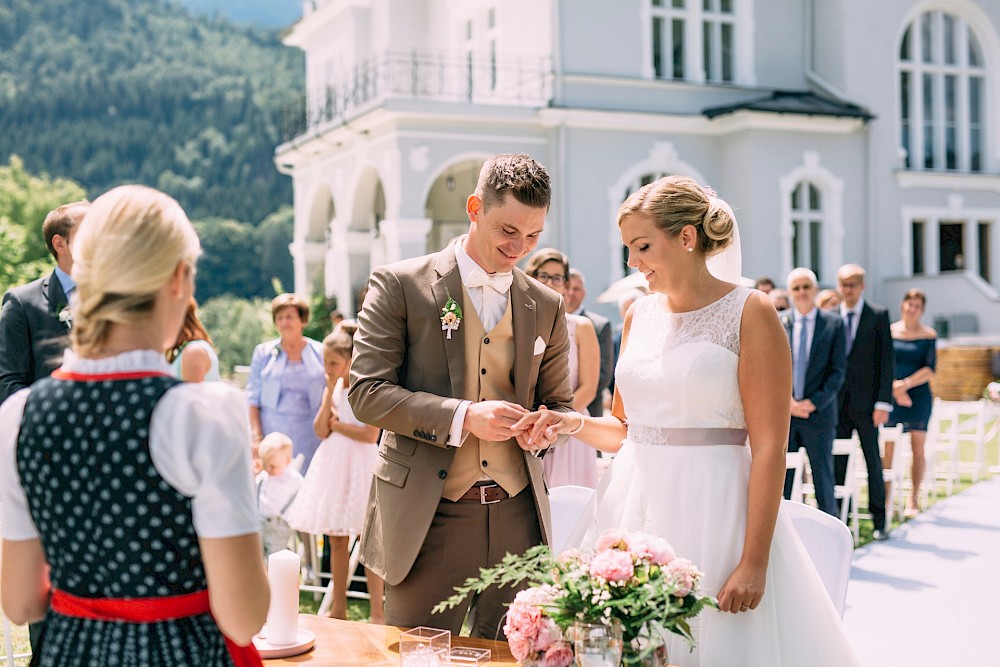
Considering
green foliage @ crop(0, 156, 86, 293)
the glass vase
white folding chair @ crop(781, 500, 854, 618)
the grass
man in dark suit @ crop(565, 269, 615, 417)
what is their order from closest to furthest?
the glass vase → white folding chair @ crop(781, 500, 854, 618) → the grass → man in dark suit @ crop(565, 269, 615, 417) → green foliage @ crop(0, 156, 86, 293)

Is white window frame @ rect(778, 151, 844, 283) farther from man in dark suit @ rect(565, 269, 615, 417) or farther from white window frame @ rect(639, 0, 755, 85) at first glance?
man in dark suit @ rect(565, 269, 615, 417)

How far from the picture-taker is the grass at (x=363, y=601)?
21.5 ft

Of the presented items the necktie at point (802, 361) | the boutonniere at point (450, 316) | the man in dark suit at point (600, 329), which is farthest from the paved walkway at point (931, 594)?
the boutonniere at point (450, 316)

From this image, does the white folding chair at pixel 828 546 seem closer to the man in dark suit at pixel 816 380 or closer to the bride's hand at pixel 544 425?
the bride's hand at pixel 544 425

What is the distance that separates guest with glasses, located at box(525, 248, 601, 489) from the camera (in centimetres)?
677

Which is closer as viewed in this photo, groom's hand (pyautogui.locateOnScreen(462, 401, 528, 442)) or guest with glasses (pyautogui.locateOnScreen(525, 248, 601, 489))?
groom's hand (pyautogui.locateOnScreen(462, 401, 528, 442))

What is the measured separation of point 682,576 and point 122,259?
4.75 ft

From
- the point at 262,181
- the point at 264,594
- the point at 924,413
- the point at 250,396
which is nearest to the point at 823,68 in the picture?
the point at 924,413

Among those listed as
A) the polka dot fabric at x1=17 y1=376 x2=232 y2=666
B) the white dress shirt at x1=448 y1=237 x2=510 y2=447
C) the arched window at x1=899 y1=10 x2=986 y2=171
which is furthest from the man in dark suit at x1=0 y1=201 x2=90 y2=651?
the arched window at x1=899 y1=10 x2=986 y2=171

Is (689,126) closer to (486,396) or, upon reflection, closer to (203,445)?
(486,396)

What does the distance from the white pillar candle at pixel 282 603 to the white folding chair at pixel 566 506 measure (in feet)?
4.33

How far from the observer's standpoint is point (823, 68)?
935 inches

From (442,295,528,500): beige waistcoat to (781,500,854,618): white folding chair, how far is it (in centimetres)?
96

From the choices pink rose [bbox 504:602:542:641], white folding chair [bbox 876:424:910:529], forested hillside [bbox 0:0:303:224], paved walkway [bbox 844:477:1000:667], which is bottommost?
paved walkway [bbox 844:477:1000:667]
